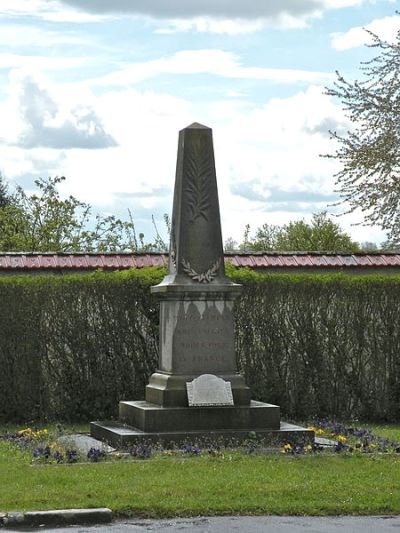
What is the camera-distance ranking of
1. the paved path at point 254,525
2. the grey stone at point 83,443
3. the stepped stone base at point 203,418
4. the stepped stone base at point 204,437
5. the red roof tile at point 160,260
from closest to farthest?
the paved path at point 254,525 → the grey stone at point 83,443 → the stepped stone base at point 204,437 → the stepped stone base at point 203,418 → the red roof tile at point 160,260

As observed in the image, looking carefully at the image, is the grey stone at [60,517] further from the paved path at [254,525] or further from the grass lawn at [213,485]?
the grass lawn at [213,485]

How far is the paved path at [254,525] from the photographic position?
31.3 feet

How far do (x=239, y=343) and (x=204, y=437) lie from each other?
18.2ft

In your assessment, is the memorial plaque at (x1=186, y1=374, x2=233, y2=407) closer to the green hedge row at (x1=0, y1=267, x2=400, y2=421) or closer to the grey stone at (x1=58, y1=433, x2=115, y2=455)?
the grey stone at (x1=58, y1=433, x2=115, y2=455)

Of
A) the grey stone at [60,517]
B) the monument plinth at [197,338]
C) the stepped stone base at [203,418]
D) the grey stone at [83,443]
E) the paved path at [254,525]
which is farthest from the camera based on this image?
the monument plinth at [197,338]

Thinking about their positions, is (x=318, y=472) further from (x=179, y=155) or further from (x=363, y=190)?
(x=363, y=190)

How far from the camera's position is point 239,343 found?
19.6 metres

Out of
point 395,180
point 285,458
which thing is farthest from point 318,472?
point 395,180

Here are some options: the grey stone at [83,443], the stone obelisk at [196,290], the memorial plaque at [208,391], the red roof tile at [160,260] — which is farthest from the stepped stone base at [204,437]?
the red roof tile at [160,260]

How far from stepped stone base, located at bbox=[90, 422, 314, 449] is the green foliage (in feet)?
87.5

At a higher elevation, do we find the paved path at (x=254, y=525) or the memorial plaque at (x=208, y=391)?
the memorial plaque at (x=208, y=391)

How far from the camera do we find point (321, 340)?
1997 centimetres

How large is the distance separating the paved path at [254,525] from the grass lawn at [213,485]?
20 centimetres

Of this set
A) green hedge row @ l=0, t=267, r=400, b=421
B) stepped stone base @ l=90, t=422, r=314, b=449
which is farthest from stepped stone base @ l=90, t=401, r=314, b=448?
green hedge row @ l=0, t=267, r=400, b=421
